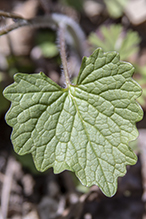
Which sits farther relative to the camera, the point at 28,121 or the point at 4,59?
the point at 4,59

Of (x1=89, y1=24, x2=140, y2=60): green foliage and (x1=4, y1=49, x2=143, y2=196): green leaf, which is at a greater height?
(x1=89, y1=24, x2=140, y2=60): green foliage

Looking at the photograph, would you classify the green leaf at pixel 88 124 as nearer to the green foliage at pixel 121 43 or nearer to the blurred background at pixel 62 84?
the blurred background at pixel 62 84

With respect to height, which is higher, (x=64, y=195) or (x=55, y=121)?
(x=55, y=121)

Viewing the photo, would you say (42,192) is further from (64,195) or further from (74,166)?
(74,166)

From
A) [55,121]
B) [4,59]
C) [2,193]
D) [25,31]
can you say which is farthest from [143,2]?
[2,193]

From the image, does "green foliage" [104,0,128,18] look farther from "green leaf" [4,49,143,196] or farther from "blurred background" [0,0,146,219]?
"green leaf" [4,49,143,196]

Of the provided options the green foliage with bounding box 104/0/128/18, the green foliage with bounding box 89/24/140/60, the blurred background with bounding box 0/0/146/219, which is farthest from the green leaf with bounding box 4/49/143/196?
the green foliage with bounding box 104/0/128/18

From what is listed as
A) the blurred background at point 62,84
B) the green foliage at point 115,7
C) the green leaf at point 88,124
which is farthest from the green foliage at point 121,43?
the green leaf at point 88,124
